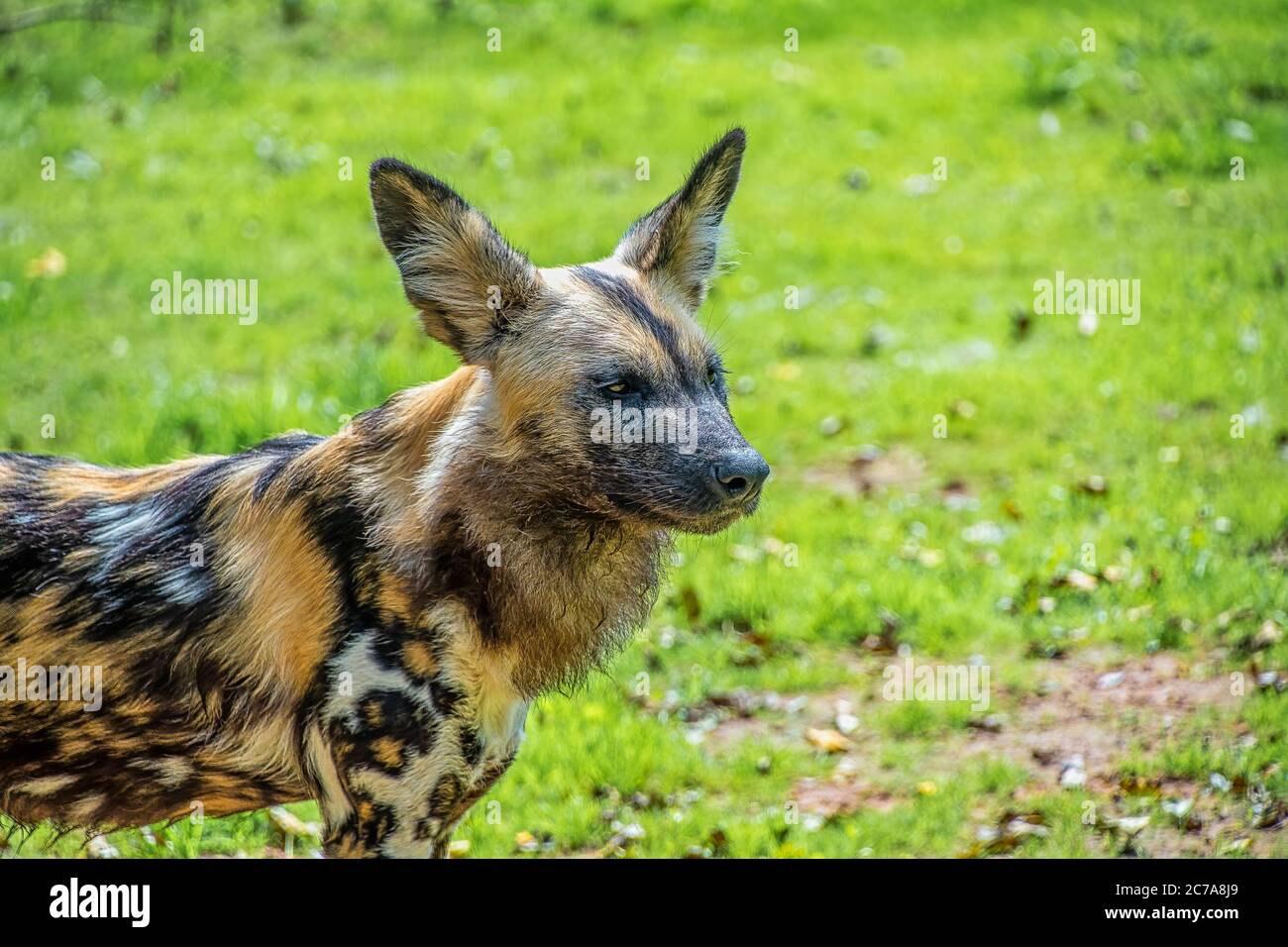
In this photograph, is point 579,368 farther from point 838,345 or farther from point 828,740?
point 838,345

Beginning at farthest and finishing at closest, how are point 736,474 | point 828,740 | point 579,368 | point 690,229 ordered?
point 828,740 → point 690,229 → point 579,368 → point 736,474

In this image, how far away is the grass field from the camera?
5227 millimetres

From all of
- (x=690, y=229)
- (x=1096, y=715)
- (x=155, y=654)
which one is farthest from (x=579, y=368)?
(x=1096, y=715)

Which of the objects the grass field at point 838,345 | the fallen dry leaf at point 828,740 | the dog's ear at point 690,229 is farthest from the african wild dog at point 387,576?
the fallen dry leaf at point 828,740

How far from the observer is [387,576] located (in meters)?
3.64

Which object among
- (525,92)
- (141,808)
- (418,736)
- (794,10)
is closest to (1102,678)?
(418,736)

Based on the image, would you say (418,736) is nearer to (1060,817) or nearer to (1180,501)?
(1060,817)

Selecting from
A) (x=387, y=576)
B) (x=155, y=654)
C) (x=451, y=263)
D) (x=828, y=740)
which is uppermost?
(x=451, y=263)

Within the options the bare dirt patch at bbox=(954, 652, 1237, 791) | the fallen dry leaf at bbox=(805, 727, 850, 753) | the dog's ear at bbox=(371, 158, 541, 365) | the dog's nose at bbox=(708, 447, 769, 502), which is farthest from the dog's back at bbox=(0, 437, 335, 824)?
the bare dirt patch at bbox=(954, 652, 1237, 791)

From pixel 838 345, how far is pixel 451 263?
18.1 feet

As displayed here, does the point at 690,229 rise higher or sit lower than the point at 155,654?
higher

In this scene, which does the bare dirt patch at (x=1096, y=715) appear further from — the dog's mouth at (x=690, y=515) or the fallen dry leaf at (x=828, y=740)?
the dog's mouth at (x=690, y=515)

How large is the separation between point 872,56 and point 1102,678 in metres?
8.04

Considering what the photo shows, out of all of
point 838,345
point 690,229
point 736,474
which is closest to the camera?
point 736,474
